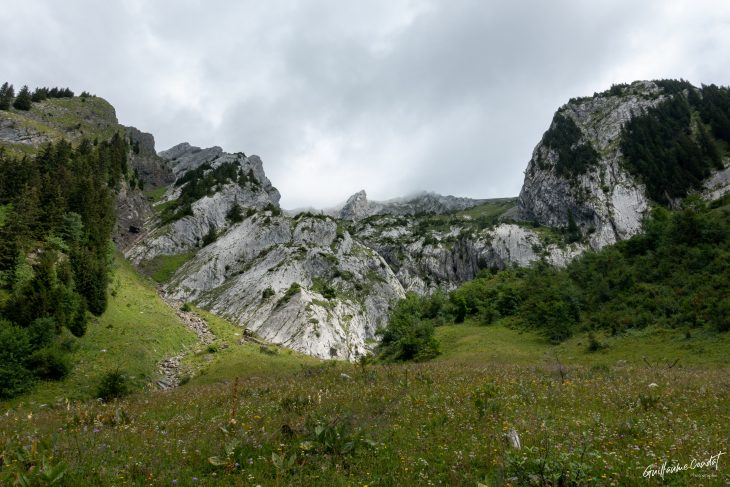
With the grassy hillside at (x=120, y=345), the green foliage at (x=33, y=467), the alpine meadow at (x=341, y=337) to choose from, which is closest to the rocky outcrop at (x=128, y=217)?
the alpine meadow at (x=341, y=337)

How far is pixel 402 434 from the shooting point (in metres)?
10.2

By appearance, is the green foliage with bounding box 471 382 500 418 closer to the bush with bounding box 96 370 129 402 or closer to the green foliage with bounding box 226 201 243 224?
the bush with bounding box 96 370 129 402

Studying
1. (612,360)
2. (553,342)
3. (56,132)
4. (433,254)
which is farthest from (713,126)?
(56,132)

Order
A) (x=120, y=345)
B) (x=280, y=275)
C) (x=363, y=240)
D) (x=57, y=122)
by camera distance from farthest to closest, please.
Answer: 1. (x=363, y=240)
2. (x=57, y=122)
3. (x=280, y=275)
4. (x=120, y=345)

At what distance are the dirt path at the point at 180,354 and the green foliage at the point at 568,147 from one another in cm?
14001

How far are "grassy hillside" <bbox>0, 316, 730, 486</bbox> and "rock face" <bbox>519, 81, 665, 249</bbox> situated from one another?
132m

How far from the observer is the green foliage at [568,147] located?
14338 cm

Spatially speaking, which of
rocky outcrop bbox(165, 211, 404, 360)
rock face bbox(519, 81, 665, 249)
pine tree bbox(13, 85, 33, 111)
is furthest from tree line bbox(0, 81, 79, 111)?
rock face bbox(519, 81, 665, 249)

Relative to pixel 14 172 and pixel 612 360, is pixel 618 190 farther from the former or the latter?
pixel 14 172

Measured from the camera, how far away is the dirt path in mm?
32009

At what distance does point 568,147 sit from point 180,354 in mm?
159126

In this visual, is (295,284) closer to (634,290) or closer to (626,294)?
(626,294)

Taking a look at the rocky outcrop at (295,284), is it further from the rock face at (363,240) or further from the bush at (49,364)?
the bush at (49,364)

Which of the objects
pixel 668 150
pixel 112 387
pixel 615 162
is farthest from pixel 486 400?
pixel 668 150
